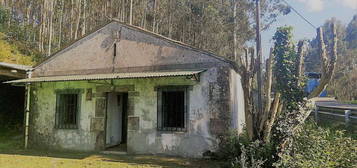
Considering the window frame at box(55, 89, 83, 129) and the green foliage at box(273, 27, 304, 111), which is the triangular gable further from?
the green foliage at box(273, 27, 304, 111)

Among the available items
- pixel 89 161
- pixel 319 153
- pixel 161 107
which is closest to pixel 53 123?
pixel 89 161

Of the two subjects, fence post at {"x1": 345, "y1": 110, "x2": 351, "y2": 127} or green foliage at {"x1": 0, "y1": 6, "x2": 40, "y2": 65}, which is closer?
fence post at {"x1": 345, "y1": 110, "x2": 351, "y2": 127}

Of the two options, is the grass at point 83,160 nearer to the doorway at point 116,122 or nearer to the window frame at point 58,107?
the window frame at point 58,107

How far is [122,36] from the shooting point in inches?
364

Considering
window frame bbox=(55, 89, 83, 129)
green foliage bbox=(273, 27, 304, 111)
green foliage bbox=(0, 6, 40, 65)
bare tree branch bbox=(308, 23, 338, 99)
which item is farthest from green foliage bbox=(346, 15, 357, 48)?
window frame bbox=(55, 89, 83, 129)

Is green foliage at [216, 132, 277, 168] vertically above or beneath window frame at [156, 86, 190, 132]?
beneath

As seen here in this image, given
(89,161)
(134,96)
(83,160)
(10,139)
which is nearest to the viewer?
(89,161)

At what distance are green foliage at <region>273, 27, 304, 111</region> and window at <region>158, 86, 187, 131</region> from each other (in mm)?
2992

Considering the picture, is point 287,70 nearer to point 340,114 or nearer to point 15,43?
point 340,114

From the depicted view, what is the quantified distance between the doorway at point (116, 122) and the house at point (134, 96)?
38 millimetres

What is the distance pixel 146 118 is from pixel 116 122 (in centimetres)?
221

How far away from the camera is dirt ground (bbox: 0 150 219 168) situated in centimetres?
691

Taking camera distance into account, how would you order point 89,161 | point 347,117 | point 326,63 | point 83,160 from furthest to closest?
1. point 347,117
2. point 83,160
3. point 89,161
4. point 326,63

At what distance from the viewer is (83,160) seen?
25.0 ft
